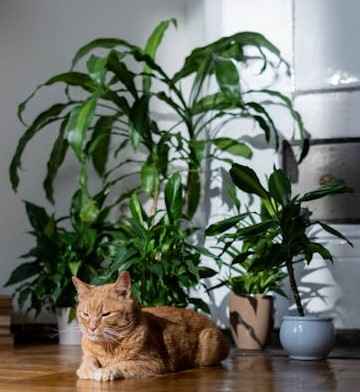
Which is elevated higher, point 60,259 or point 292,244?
point 292,244

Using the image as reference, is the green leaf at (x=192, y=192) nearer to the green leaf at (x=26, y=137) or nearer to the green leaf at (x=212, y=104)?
the green leaf at (x=212, y=104)

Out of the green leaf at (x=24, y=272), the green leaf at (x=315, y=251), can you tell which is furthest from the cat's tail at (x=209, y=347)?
the green leaf at (x=24, y=272)

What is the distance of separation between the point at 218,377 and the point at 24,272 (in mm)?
1364

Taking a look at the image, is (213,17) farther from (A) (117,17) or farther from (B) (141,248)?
(B) (141,248)

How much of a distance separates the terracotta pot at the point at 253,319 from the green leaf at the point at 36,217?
859mm

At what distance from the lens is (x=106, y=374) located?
2.26 metres

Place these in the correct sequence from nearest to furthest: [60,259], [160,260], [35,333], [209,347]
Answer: [209,347] → [160,260] → [60,259] → [35,333]

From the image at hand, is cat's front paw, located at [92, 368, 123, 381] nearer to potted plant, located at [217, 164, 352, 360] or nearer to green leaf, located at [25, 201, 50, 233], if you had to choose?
potted plant, located at [217, 164, 352, 360]

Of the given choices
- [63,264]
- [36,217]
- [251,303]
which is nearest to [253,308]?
[251,303]

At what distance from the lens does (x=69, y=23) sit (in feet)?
13.1

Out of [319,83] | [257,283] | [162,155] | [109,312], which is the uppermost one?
[319,83]

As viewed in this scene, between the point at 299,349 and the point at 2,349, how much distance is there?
114cm

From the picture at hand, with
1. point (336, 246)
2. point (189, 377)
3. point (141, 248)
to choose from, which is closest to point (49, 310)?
point (141, 248)

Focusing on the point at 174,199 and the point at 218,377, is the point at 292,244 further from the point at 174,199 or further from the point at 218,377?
the point at 218,377
